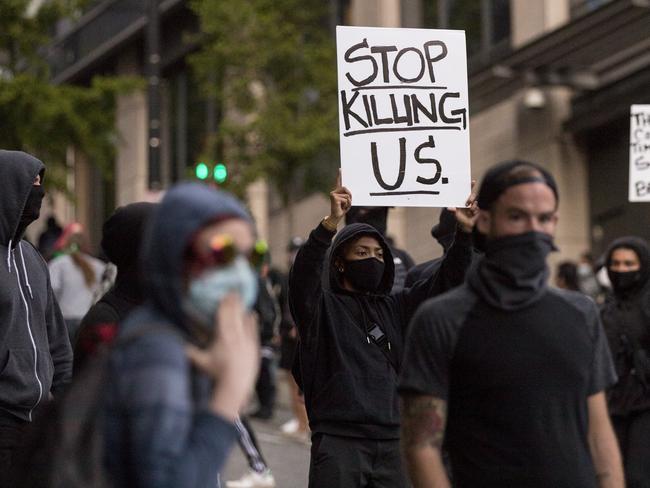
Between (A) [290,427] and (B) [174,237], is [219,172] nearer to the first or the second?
(A) [290,427]

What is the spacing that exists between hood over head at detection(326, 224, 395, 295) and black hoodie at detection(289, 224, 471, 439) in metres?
0.10

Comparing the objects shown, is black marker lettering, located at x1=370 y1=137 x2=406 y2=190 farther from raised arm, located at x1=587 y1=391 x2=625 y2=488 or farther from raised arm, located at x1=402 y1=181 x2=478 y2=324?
raised arm, located at x1=587 y1=391 x2=625 y2=488

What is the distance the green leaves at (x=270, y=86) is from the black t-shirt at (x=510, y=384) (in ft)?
56.6

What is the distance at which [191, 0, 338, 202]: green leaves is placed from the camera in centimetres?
2198

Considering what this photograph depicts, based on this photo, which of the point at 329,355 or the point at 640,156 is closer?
the point at 329,355

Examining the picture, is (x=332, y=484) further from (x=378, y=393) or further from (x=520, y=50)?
(x=520, y=50)

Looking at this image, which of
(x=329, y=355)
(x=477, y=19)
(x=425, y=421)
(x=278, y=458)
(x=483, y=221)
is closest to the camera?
(x=425, y=421)

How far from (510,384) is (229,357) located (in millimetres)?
1272

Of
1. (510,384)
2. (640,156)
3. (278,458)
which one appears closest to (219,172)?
(278,458)

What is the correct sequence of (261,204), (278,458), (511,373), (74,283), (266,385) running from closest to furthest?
(511,373) < (74,283) < (278,458) < (266,385) < (261,204)

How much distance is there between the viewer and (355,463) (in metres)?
6.67

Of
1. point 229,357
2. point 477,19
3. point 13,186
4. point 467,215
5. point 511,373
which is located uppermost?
point 477,19

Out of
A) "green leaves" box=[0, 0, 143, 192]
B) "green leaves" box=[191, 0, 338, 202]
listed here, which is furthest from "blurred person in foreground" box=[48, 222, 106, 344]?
"green leaves" box=[0, 0, 143, 192]

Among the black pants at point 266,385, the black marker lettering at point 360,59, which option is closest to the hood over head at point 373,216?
the black marker lettering at point 360,59
